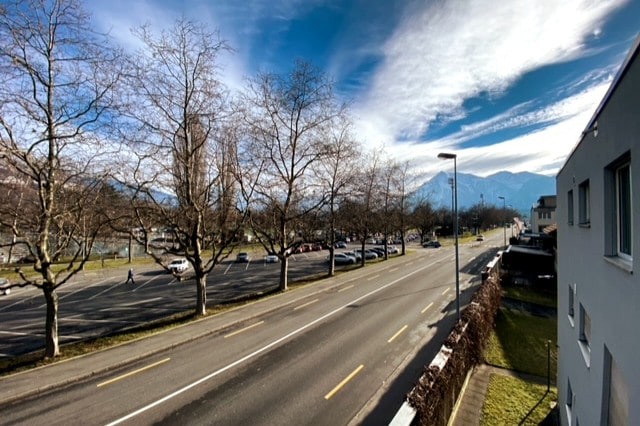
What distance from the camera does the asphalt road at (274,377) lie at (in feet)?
28.9

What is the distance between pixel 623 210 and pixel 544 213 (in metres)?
80.9

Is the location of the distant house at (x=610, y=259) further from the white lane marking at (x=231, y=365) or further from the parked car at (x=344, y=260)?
the parked car at (x=344, y=260)

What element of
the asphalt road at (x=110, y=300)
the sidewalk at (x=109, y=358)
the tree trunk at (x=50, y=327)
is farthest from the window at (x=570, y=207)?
the asphalt road at (x=110, y=300)

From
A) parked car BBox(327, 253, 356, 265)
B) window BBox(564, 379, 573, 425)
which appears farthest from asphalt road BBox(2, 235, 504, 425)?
parked car BBox(327, 253, 356, 265)

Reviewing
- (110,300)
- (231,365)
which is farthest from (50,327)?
(110,300)

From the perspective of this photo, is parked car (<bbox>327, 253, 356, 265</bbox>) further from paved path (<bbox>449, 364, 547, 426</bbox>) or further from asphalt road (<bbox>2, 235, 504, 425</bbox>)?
paved path (<bbox>449, 364, 547, 426</bbox>)

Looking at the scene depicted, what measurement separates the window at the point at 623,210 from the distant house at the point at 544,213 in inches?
2718

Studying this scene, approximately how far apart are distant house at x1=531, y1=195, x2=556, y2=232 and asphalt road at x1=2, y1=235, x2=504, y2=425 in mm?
58724

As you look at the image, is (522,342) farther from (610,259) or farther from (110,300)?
(110,300)

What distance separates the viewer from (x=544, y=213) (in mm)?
72312

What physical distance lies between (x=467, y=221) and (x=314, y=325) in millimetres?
108413

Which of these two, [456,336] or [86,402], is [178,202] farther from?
[456,336]

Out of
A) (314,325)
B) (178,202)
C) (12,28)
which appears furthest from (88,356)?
(12,28)

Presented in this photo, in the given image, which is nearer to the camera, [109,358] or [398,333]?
[109,358]
